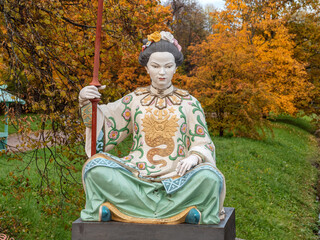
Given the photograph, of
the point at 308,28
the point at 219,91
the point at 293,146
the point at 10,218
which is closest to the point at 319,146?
the point at 293,146

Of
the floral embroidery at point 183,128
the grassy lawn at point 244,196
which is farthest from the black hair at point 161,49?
the grassy lawn at point 244,196

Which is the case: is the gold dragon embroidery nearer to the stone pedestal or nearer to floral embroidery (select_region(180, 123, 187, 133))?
floral embroidery (select_region(180, 123, 187, 133))

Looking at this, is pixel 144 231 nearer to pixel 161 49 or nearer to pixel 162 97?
pixel 162 97

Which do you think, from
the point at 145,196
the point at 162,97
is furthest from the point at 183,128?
the point at 145,196

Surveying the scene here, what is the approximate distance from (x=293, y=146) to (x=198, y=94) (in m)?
4.51

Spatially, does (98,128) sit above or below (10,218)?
above

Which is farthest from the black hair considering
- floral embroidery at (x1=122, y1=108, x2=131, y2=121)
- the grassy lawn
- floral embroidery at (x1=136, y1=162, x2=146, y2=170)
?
the grassy lawn

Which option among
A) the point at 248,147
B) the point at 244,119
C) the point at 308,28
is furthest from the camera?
the point at 308,28

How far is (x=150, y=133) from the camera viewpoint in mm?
3775

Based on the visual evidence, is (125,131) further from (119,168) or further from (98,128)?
(119,168)

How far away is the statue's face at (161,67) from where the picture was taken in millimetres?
3835

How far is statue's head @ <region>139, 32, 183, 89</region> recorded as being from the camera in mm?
3842

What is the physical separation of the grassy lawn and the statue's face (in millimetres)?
1520

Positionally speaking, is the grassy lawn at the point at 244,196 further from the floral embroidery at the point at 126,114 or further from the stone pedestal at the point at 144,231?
the stone pedestal at the point at 144,231
